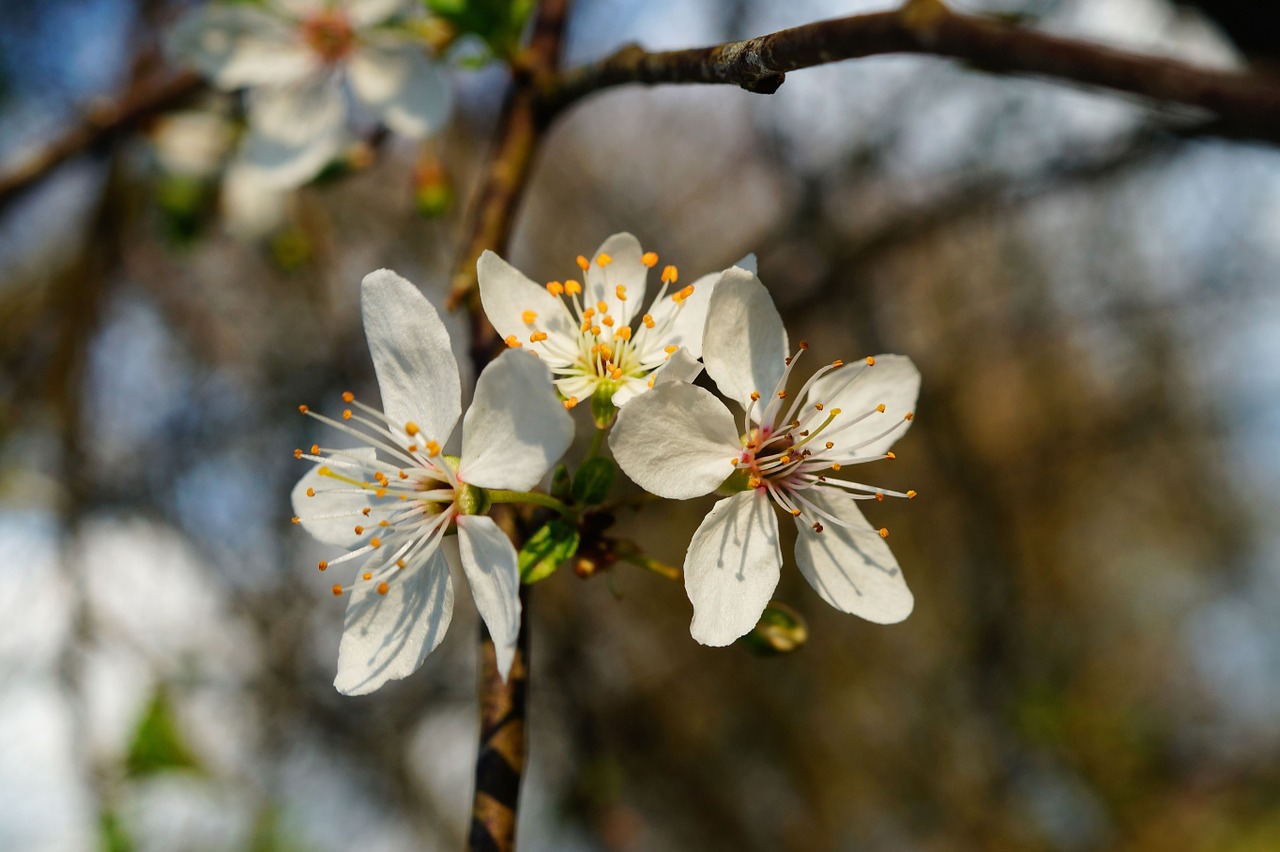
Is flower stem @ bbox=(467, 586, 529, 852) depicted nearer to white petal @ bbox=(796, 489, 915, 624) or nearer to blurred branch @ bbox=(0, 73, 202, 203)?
white petal @ bbox=(796, 489, 915, 624)

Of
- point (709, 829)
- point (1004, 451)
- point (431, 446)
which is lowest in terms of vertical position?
point (709, 829)

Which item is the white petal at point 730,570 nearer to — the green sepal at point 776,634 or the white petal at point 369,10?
the green sepal at point 776,634

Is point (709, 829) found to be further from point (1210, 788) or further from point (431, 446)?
point (431, 446)

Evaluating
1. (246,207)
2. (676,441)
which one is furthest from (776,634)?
(246,207)

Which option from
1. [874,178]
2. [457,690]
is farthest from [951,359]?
[457,690]

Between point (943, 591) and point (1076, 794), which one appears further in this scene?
point (943, 591)

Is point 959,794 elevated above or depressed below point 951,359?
below

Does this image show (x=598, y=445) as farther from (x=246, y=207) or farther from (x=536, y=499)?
(x=246, y=207)

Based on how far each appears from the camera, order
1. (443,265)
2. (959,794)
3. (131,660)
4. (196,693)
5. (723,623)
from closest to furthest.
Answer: (723,623) < (131,660) < (196,693) < (443,265) < (959,794)
